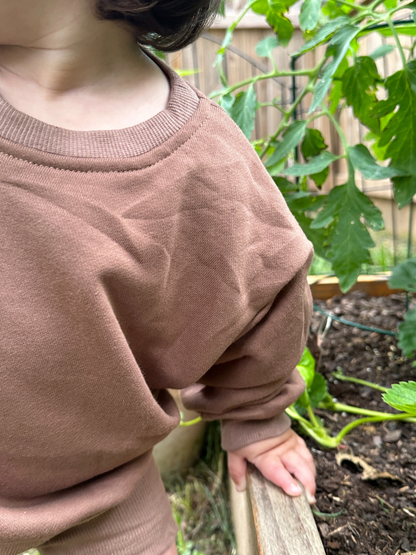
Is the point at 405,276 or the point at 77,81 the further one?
the point at 405,276

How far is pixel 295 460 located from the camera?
76cm

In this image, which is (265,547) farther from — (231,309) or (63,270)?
(63,270)

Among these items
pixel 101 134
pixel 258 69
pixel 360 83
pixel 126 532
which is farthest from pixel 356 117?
pixel 258 69

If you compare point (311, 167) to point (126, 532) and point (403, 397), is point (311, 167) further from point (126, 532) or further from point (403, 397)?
point (126, 532)

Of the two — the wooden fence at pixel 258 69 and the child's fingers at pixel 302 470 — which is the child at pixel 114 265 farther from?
the wooden fence at pixel 258 69

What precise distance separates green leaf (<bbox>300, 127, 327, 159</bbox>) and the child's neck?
566 millimetres

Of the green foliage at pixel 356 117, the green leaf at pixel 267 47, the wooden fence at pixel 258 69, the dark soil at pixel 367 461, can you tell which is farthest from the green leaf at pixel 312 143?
the wooden fence at pixel 258 69

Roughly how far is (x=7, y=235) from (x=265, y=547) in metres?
0.47

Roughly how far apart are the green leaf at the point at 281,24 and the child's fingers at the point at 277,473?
0.79 metres

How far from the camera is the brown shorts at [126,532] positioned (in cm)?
63

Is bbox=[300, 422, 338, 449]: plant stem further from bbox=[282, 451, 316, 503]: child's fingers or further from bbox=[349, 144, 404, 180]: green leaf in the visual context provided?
bbox=[349, 144, 404, 180]: green leaf

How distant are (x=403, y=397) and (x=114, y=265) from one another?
31 cm

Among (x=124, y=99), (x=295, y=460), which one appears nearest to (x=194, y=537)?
(x=295, y=460)

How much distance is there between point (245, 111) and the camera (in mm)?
940
